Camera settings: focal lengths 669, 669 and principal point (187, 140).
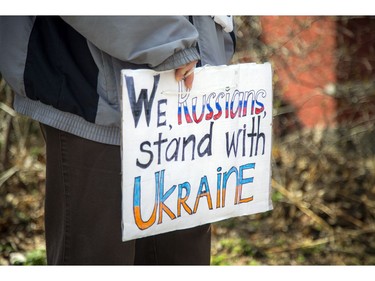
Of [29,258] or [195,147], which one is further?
[29,258]

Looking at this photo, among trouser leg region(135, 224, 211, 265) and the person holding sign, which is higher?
the person holding sign

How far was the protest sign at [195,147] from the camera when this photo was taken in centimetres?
196

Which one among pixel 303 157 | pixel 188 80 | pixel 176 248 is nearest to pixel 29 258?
pixel 176 248

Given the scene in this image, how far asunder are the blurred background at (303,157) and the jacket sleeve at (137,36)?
2.06 m

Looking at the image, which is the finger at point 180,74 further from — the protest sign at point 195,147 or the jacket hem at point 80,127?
the jacket hem at point 80,127

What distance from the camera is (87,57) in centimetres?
204

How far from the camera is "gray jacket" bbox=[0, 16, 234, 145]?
1935 millimetres

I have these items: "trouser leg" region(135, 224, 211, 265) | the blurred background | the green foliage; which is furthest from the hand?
the blurred background

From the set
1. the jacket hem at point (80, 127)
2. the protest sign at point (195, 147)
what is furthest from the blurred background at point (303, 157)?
the jacket hem at point (80, 127)

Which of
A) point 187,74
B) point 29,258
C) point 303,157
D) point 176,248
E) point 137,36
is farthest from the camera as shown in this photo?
point 303,157

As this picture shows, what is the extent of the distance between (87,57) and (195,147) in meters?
0.43

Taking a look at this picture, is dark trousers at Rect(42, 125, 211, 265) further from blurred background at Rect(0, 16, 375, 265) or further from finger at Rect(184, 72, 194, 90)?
blurred background at Rect(0, 16, 375, 265)

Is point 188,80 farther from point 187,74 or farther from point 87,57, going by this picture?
point 87,57

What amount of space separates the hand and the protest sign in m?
0.02
